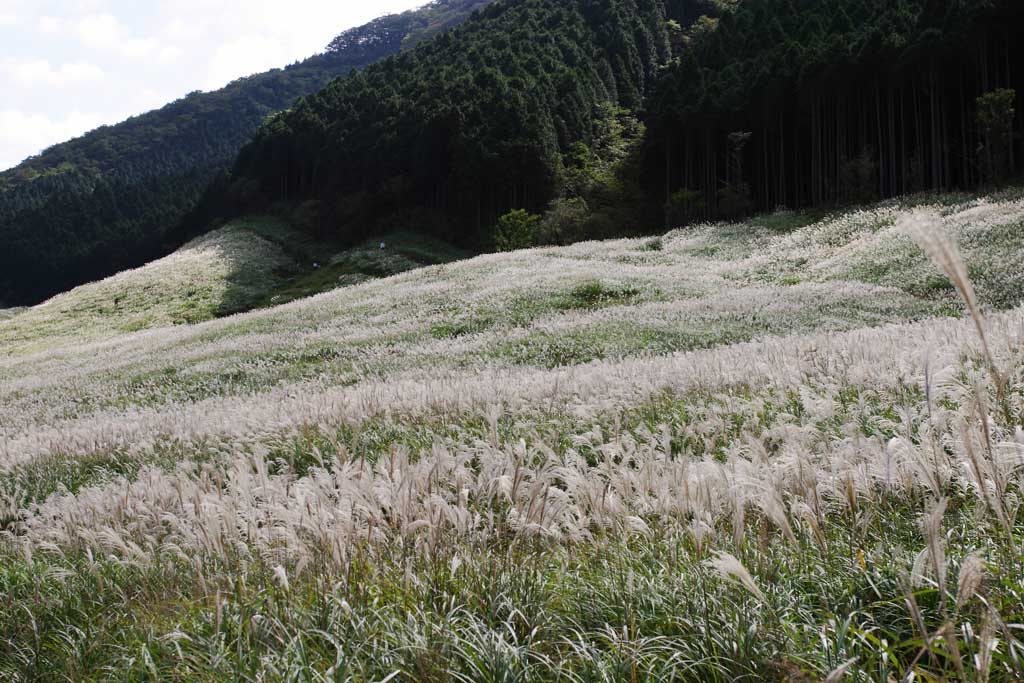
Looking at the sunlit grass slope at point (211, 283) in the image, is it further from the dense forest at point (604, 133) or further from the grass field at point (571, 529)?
the grass field at point (571, 529)

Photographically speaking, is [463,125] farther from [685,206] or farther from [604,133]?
[685,206]

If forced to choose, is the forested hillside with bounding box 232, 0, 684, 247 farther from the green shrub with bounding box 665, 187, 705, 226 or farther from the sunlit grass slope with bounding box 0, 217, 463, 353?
the green shrub with bounding box 665, 187, 705, 226

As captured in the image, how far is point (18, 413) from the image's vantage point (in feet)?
48.2

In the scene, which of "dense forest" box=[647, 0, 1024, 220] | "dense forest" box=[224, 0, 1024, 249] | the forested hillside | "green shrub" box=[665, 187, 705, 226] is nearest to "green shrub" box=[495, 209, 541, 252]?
"dense forest" box=[224, 0, 1024, 249]

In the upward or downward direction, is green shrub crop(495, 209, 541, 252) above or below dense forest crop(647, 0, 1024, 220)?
below

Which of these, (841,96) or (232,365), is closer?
(232,365)

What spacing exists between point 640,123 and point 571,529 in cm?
9113

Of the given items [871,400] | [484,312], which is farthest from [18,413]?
[871,400]

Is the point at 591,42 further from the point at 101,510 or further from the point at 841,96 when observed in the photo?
the point at 101,510

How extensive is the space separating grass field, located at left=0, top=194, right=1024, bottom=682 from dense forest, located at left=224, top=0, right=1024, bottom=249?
47.0m

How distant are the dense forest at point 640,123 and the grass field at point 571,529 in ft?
154

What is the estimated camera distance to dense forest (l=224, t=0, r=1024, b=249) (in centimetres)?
4825

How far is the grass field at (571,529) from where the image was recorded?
1.85 metres

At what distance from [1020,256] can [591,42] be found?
324 ft
